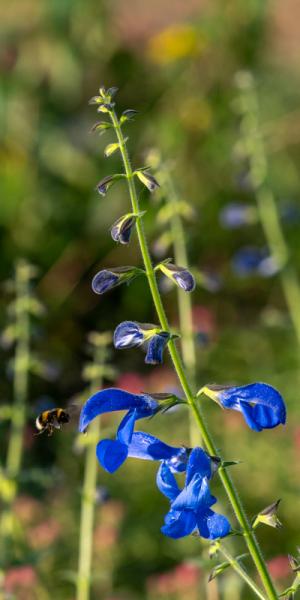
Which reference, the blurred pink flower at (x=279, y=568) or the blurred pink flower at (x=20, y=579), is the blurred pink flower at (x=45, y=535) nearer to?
the blurred pink flower at (x=20, y=579)

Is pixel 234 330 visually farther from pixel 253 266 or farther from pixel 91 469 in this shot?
pixel 91 469

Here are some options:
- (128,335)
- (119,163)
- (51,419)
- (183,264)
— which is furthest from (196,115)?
(128,335)

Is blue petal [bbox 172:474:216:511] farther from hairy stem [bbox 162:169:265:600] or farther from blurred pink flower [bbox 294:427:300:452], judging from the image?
blurred pink flower [bbox 294:427:300:452]

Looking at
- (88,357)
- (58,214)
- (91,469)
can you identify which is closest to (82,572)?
(91,469)

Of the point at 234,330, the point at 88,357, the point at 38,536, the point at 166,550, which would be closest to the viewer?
the point at 38,536

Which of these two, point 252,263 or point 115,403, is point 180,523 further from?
point 252,263

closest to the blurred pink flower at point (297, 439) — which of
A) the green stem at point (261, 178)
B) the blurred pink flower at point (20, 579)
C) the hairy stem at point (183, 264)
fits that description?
the green stem at point (261, 178)

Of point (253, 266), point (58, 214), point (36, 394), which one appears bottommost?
point (253, 266)
